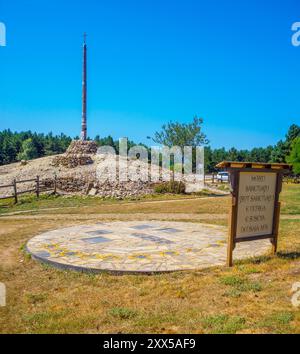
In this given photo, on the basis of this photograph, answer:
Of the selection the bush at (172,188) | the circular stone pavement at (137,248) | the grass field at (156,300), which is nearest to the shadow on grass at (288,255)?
the grass field at (156,300)

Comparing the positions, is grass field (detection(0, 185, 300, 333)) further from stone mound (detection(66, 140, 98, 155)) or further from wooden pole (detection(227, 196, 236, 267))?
stone mound (detection(66, 140, 98, 155))

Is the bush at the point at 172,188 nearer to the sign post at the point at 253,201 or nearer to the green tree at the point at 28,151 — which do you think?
the sign post at the point at 253,201

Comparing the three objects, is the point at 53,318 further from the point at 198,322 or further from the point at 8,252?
the point at 8,252

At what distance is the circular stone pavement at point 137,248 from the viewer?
5.86 m

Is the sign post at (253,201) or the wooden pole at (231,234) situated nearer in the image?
the wooden pole at (231,234)

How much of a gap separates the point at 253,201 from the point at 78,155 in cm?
2757

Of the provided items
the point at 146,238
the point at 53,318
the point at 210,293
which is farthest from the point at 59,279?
the point at 146,238

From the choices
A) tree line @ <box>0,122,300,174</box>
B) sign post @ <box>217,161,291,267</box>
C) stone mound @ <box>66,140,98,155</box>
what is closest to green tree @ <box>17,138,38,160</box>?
tree line @ <box>0,122,300,174</box>

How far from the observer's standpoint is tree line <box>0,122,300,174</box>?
2617cm

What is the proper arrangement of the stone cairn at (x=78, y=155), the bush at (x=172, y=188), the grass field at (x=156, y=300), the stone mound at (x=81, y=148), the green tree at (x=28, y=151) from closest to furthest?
the grass field at (x=156, y=300) → the bush at (x=172, y=188) → the stone cairn at (x=78, y=155) → the stone mound at (x=81, y=148) → the green tree at (x=28, y=151)

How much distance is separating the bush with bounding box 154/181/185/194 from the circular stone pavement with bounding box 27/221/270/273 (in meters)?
15.6

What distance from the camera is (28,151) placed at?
67.2 metres

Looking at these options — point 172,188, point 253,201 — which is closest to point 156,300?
point 253,201

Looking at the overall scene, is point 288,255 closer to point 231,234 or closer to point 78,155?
point 231,234
